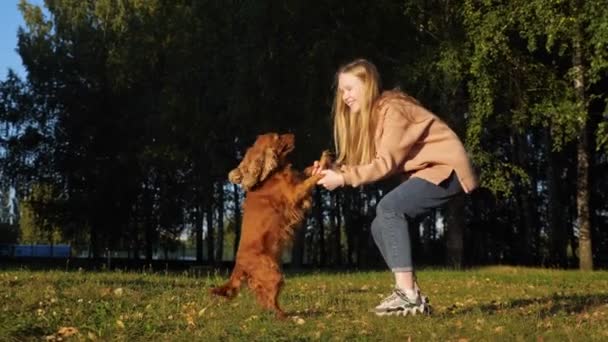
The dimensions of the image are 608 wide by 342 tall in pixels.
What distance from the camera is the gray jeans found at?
594 centimetres

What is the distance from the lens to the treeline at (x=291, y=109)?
65.6ft

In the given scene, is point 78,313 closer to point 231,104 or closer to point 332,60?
point 332,60

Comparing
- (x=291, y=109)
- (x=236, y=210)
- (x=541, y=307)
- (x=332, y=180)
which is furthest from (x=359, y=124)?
(x=236, y=210)

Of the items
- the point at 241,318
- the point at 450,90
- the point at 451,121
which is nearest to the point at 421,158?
the point at 241,318

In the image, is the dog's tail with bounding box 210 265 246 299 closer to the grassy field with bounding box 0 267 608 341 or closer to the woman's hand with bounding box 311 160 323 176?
the grassy field with bounding box 0 267 608 341

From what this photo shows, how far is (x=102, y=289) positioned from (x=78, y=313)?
63.8 inches

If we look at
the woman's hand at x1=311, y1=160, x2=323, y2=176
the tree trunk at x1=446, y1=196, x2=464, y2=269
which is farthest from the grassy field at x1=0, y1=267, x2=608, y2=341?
the tree trunk at x1=446, y1=196, x2=464, y2=269

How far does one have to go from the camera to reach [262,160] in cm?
597

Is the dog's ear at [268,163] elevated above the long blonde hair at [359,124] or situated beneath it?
situated beneath

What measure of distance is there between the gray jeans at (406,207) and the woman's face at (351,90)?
742mm

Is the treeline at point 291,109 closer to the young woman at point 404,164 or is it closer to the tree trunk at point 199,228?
the tree trunk at point 199,228

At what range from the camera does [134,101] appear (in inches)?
1490

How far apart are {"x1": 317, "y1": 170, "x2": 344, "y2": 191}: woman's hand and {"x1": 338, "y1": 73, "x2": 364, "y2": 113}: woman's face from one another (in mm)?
630

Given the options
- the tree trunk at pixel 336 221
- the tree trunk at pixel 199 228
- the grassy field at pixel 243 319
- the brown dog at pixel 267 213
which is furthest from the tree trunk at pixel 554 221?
the brown dog at pixel 267 213
